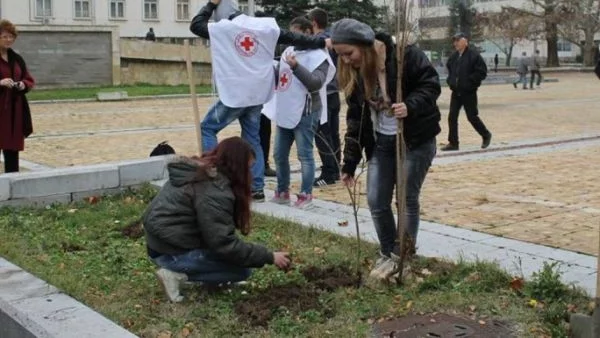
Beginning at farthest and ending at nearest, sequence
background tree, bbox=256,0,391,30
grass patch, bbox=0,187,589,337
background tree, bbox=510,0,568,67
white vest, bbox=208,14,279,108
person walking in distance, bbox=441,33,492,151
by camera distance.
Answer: background tree, bbox=510,0,568,67, background tree, bbox=256,0,391,30, person walking in distance, bbox=441,33,492,151, white vest, bbox=208,14,279,108, grass patch, bbox=0,187,589,337

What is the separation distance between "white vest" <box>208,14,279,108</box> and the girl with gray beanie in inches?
96.8

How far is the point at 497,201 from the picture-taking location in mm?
7715

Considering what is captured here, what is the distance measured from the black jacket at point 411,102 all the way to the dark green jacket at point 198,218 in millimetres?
962

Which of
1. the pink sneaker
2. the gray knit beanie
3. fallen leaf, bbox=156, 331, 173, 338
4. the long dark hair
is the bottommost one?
fallen leaf, bbox=156, 331, 173, 338

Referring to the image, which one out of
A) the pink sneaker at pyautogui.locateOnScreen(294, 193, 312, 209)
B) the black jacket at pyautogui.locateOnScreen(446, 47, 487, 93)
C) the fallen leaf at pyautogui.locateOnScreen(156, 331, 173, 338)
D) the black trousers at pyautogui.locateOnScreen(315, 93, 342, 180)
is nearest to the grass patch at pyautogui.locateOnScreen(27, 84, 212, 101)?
the black jacket at pyautogui.locateOnScreen(446, 47, 487, 93)

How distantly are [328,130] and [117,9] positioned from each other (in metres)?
52.4

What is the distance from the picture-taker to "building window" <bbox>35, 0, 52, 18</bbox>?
54.7 meters

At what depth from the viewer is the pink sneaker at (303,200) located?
24.6 feet

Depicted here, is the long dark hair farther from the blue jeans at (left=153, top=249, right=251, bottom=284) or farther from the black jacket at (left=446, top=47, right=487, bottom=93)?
the black jacket at (left=446, top=47, right=487, bottom=93)

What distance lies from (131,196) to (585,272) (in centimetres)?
452

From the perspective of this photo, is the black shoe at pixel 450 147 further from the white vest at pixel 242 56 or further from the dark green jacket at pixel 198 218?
the dark green jacket at pixel 198 218

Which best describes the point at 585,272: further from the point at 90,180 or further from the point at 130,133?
the point at 130,133

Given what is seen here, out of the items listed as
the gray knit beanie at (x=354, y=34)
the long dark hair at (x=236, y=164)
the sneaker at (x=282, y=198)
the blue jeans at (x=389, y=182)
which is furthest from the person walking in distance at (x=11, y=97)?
the gray knit beanie at (x=354, y=34)

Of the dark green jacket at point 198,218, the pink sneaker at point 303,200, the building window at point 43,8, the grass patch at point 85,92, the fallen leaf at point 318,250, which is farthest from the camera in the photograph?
the building window at point 43,8
